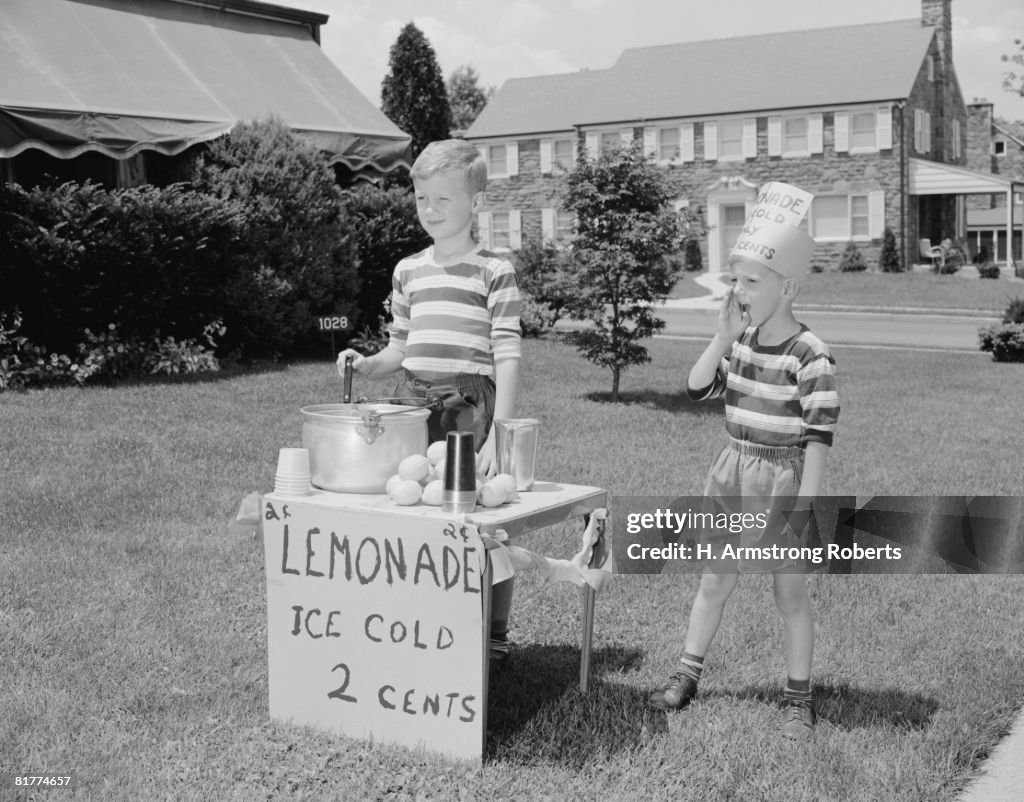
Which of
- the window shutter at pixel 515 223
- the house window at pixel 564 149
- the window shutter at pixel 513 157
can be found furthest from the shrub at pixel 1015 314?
the window shutter at pixel 513 157

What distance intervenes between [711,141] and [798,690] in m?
38.0

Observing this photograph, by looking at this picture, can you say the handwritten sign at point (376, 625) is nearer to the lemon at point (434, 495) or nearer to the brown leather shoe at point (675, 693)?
the lemon at point (434, 495)

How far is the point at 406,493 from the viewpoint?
370cm

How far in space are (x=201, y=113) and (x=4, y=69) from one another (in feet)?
6.94

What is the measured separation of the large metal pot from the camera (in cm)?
382

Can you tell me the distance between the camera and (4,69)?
12.8 meters

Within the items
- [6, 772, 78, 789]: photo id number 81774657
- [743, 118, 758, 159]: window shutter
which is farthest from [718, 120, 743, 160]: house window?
[6, 772, 78, 789]: photo id number 81774657

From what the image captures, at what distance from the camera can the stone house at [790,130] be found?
38031 millimetres

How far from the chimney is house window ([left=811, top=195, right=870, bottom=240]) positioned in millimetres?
7571

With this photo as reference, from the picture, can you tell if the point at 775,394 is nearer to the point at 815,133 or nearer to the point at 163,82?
the point at 163,82

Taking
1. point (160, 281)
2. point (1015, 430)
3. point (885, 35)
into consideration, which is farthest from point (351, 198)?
point (885, 35)

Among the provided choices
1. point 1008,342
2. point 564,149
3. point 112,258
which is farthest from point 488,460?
point 564,149

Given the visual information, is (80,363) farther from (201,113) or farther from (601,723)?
(601,723)

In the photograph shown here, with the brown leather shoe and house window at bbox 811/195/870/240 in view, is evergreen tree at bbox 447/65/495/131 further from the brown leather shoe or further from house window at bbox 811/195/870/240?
the brown leather shoe
